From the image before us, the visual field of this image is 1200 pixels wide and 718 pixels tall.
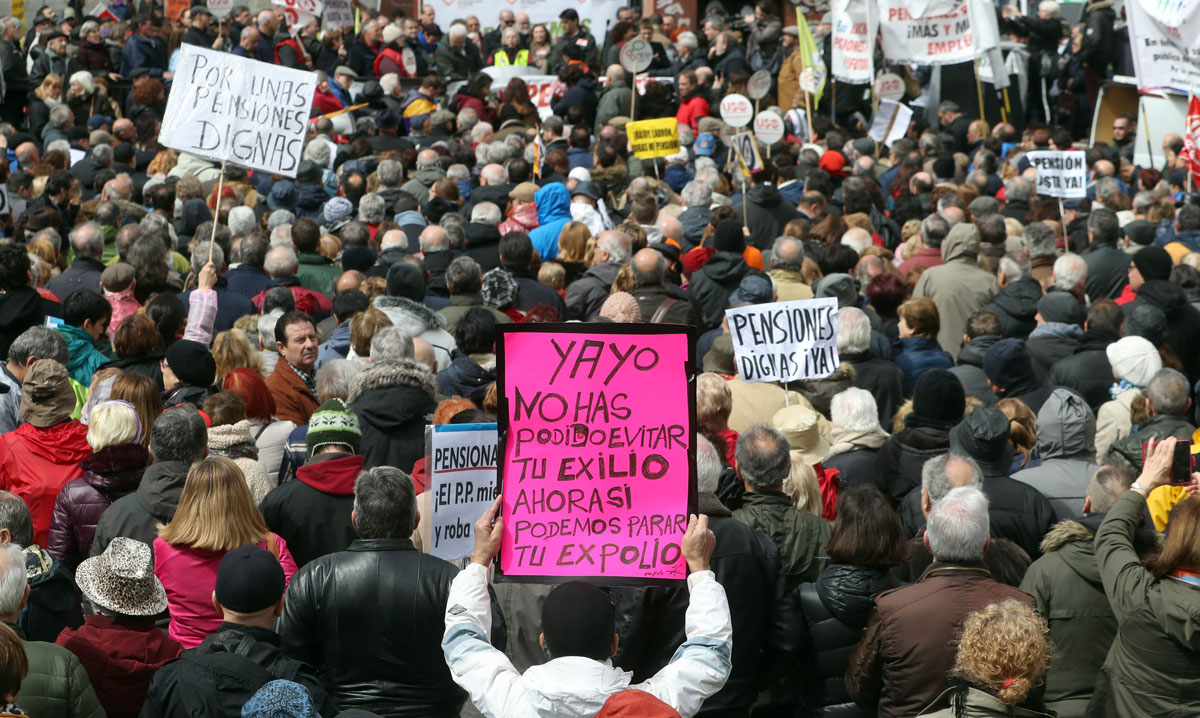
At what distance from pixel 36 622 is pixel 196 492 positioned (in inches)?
26.3

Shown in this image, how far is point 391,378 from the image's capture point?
6461 millimetres

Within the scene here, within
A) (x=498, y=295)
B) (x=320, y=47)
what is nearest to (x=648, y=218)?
(x=498, y=295)

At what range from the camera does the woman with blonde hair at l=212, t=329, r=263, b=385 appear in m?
7.31

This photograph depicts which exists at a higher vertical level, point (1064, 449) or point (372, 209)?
point (372, 209)

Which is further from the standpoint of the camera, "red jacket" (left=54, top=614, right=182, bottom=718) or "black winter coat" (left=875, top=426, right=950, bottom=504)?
"black winter coat" (left=875, top=426, right=950, bottom=504)

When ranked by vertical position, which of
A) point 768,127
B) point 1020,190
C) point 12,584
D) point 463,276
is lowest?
point 12,584

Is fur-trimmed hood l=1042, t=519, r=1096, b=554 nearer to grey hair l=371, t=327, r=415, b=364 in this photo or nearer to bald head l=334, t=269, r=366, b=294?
grey hair l=371, t=327, r=415, b=364

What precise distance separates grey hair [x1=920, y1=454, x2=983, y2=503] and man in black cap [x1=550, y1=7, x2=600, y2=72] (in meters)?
17.3

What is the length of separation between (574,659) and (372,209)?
8825 mm

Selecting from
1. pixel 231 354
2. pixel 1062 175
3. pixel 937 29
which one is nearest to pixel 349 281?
pixel 231 354

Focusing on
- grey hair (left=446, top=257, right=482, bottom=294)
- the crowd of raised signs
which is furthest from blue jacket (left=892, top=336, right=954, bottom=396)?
grey hair (left=446, top=257, right=482, bottom=294)

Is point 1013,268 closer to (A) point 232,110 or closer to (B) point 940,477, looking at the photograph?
(B) point 940,477

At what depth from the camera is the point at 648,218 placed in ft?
40.1

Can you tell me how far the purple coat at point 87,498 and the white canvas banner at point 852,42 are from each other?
15.3 m
